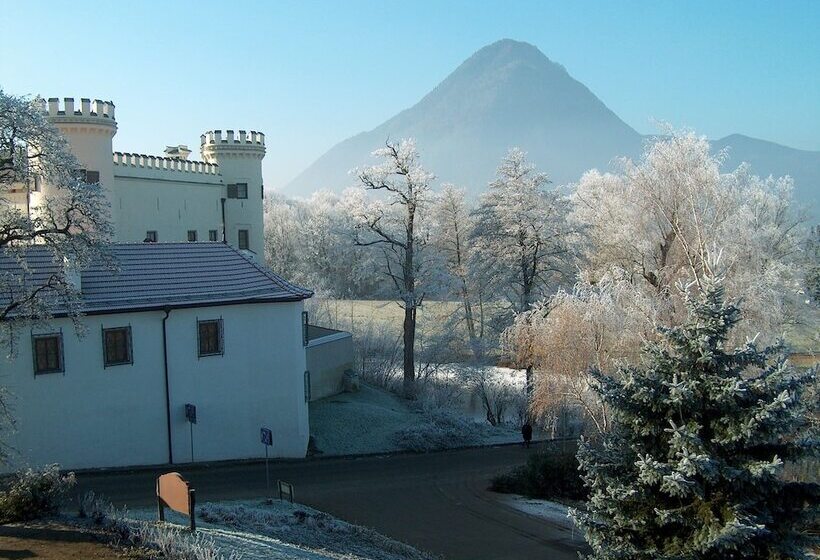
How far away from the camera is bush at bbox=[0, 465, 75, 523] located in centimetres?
1240

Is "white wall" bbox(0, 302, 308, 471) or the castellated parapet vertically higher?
the castellated parapet

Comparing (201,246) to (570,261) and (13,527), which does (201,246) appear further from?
(570,261)

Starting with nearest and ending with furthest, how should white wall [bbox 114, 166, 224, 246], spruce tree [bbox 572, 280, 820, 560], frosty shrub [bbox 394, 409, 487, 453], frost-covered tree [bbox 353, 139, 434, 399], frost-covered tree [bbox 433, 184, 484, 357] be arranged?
spruce tree [bbox 572, 280, 820, 560]
frosty shrub [bbox 394, 409, 487, 453]
white wall [bbox 114, 166, 224, 246]
frost-covered tree [bbox 353, 139, 434, 399]
frost-covered tree [bbox 433, 184, 484, 357]

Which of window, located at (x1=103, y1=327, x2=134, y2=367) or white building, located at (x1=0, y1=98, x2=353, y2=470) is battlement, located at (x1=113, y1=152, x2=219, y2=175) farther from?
window, located at (x1=103, y1=327, x2=134, y2=367)

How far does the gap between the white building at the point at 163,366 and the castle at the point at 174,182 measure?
34.3ft

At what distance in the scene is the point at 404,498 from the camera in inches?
834

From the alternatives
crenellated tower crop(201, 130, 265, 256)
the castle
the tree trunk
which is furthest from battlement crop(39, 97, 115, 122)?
the tree trunk

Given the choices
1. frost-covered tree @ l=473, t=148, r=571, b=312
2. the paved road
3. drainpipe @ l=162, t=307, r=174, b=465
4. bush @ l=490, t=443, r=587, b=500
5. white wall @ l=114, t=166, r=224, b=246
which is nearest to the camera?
the paved road

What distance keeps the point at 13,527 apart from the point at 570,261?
94.7 feet

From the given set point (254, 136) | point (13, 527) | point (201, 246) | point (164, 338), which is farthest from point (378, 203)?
point (13, 527)

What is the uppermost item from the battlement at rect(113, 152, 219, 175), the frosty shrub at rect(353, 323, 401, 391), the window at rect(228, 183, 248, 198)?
the battlement at rect(113, 152, 219, 175)

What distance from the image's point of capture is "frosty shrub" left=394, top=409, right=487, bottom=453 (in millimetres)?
28656

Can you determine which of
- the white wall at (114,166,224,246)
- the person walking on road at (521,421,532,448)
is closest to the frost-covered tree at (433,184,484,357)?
the person walking on road at (521,421,532,448)

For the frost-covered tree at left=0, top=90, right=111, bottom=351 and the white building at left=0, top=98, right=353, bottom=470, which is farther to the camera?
the white building at left=0, top=98, right=353, bottom=470
